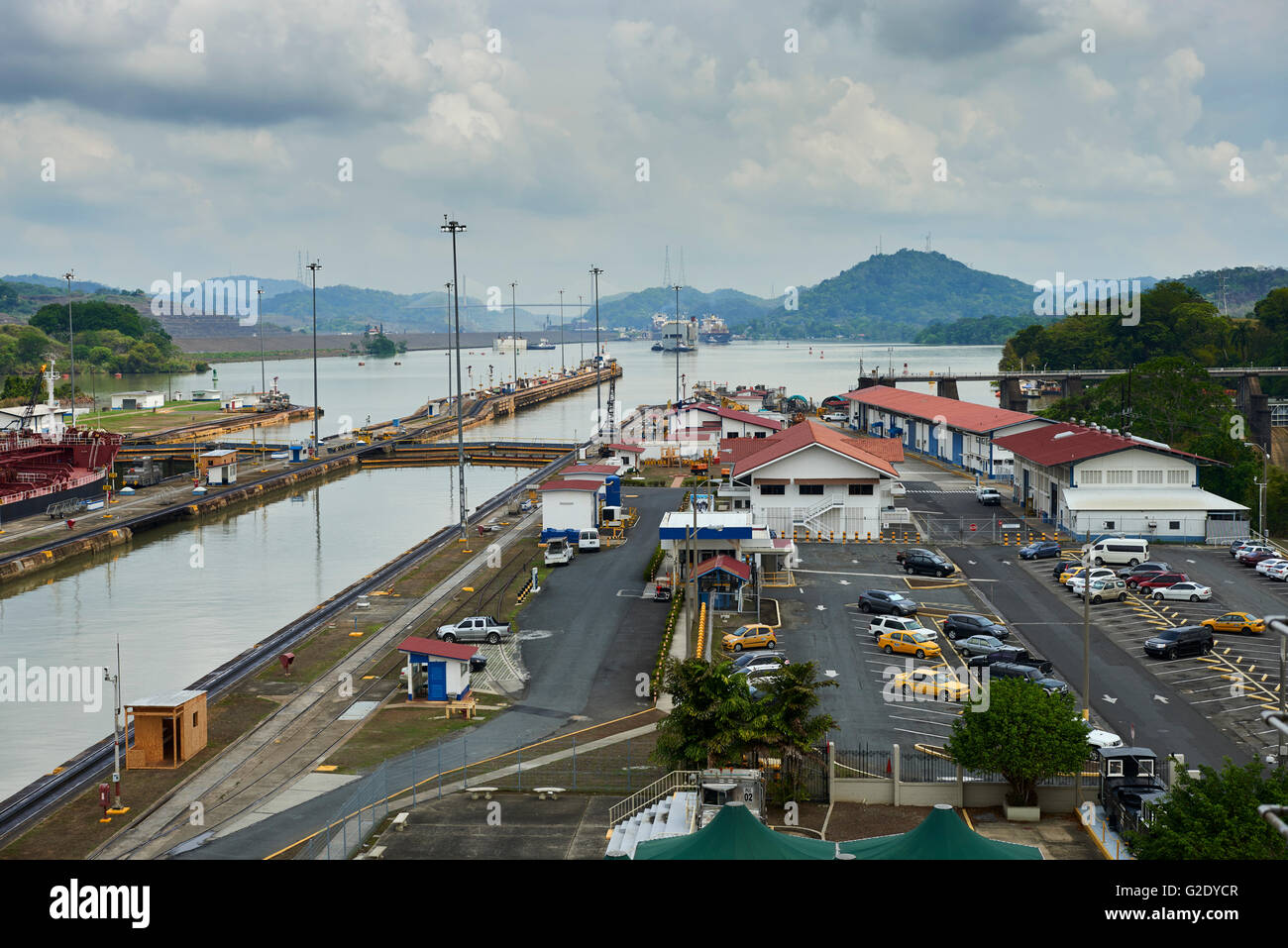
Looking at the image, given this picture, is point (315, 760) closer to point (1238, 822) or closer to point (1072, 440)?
point (1238, 822)

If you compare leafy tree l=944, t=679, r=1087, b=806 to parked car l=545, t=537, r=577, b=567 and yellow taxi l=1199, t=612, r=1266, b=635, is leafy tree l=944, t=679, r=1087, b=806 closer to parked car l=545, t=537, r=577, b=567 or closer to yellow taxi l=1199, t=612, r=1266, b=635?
yellow taxi l=1199, t=612, r=1266, b=635

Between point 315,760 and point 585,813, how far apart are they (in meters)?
6.82

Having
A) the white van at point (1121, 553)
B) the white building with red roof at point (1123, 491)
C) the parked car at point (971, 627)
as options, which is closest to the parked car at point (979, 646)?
the parked car at point (971, 627)

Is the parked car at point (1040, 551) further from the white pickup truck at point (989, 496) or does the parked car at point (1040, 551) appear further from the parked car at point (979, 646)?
the parked car at point (979, 646)

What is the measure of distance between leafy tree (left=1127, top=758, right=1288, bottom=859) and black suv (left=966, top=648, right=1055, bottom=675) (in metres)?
14.2

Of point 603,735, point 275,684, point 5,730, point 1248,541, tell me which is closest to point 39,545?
point 5,730

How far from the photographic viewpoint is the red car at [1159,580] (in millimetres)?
40219

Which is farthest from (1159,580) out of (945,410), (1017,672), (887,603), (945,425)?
(945,410)

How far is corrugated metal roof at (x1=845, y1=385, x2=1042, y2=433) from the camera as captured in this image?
7369 cm

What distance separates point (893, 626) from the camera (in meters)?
34.4

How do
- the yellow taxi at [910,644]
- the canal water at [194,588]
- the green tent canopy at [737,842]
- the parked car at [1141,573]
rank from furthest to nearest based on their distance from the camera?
the parked car at [1141,573], the yellow taxi at [910,644], the canal water at [194,588], the green tent canopy at [737,842]

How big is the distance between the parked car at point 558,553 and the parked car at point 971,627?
1651 cm

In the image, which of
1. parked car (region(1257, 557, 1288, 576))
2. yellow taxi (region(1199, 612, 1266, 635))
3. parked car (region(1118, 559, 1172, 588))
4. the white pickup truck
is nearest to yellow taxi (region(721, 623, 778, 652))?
yellow taxi (region(1199, 612, 1266, 635))
